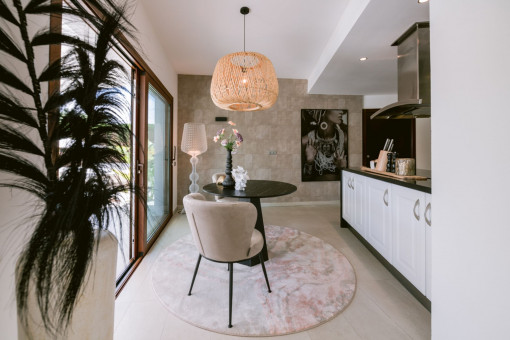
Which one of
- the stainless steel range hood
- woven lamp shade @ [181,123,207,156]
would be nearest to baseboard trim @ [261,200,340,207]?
woven lamp shade @ [181,123,207,156]

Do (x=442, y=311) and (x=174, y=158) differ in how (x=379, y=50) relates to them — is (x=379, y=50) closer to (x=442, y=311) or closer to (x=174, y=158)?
(x=442, y=311)

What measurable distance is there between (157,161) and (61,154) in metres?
2.75

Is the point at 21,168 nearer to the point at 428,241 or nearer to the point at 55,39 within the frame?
the point at 55,39

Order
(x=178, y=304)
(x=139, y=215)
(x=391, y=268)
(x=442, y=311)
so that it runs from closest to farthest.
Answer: (x=442, y=311), (x=178, y=304), (x=391, y=268), (x=139, y=215)

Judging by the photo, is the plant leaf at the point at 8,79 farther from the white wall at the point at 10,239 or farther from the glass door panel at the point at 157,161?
the glass door panel at the point at 157,161

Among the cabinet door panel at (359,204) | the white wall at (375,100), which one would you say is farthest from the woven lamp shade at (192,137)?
the white wall at (375,100)

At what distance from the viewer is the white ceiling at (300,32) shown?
237 centimetres

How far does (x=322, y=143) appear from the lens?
5.08 meters

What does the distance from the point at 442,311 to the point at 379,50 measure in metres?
3.05

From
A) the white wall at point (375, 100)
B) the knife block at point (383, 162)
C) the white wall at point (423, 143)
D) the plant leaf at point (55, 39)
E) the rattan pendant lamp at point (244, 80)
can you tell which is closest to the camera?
the plant leaf at point (55, 39)

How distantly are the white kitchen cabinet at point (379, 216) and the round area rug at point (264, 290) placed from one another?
0.39m

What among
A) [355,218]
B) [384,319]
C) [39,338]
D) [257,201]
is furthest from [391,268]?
[39,338]

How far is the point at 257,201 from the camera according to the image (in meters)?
2.38

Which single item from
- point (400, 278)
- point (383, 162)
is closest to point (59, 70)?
point (400, 278)
